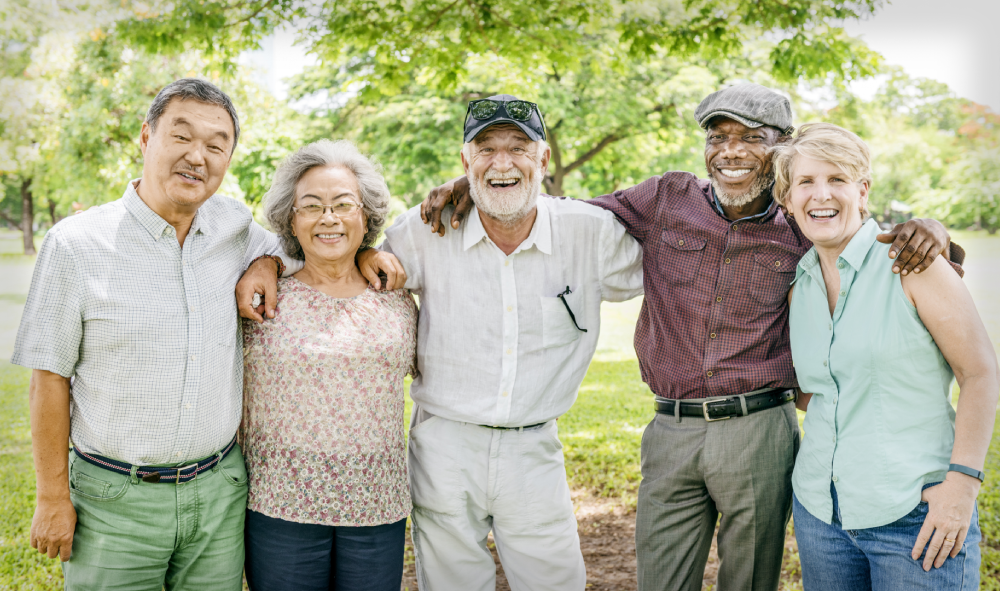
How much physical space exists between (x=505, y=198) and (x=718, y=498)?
1.51 meters

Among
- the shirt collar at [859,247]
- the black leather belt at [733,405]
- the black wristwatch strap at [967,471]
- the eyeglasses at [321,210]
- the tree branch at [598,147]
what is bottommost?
the black wristwatch strap at [967,471]

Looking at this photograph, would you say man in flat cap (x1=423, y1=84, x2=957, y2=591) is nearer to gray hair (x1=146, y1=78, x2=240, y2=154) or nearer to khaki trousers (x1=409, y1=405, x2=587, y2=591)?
khaki trousers (x1=409, y1=405, x2=587, y2=591)

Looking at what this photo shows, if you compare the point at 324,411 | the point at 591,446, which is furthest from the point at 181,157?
the point at 591,446

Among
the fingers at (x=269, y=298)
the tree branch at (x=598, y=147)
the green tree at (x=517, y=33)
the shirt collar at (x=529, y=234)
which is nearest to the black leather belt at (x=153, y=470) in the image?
the fingers at (x=269, y=298)

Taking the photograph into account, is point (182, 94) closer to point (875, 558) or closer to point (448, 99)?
point (875, 558)

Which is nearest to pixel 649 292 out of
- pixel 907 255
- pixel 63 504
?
pixel 907 255

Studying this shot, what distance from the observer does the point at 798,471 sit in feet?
8.23

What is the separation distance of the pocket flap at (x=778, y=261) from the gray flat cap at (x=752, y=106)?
0.50m

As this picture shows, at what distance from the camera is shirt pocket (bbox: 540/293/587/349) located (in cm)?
299

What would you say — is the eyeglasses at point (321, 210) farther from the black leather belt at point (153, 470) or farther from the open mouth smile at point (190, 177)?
the black leather belt at point (153, 470)

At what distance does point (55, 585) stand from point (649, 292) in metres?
3.89

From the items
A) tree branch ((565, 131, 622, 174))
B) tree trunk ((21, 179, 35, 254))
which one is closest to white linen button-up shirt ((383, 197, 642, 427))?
tree branch ((565, 131, 622, 174))

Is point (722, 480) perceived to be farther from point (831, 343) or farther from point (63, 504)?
point (63, 504)

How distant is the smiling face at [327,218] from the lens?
2648 mm
